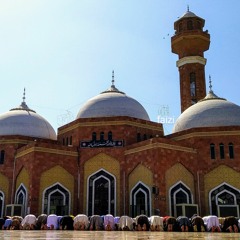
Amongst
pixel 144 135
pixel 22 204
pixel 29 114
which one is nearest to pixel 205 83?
pixel 144 135

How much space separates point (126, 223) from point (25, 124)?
50.6 ft

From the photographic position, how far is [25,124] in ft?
92.2

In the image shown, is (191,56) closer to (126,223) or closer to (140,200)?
(140,200)

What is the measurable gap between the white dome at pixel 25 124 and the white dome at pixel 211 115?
403 inches

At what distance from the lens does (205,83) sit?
3272 centimetres

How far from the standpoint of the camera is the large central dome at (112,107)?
87.1 ft

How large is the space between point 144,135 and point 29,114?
966 centimetres

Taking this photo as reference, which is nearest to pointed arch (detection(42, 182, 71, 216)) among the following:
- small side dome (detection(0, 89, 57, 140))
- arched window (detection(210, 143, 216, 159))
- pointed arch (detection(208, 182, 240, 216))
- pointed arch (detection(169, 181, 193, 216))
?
small side dome (detection(0, 89, 57, 140))

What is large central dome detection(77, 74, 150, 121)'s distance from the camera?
26547 mm

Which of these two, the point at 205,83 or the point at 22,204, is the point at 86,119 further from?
Answer: the point at 205,83

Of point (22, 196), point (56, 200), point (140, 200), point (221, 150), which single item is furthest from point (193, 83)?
point (22, 196)

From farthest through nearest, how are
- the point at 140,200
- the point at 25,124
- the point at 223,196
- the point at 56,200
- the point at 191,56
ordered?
the point at 191,56, the point at 25,124, the point at 56,200, the point at 223,196, the point at 140,200

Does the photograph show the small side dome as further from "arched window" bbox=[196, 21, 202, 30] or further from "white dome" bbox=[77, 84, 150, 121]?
"arched window" bbox=[196, 21, 202, 30]

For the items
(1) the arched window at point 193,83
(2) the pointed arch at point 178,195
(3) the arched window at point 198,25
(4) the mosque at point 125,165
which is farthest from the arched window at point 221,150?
(3) the arched window at point 198,25
